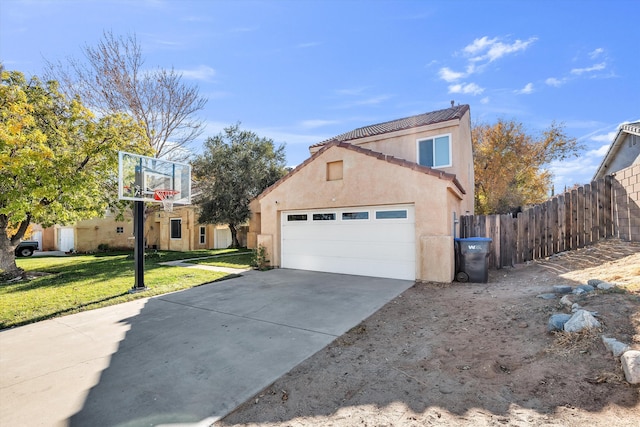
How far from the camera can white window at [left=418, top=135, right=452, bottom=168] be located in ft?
37.1

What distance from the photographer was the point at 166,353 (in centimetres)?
442

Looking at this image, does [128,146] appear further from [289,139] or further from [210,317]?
[289,139]

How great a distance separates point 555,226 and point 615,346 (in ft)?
26.2

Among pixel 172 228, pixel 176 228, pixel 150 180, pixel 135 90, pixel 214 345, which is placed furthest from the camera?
pixel 172 228

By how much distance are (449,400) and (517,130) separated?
94.9 ft

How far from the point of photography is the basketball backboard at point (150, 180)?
353 inches

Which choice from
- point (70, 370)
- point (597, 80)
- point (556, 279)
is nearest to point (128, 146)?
A: point (70, 370)

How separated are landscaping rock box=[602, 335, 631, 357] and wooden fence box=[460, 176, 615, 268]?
6.98 metres

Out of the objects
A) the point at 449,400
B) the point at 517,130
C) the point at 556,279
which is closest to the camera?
the point at 449,400

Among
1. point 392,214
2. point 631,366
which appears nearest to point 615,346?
point 631,366

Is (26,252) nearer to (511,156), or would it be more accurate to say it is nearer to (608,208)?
(608,208)

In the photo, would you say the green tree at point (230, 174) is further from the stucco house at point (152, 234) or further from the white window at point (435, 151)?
the white window at point (435, 151)

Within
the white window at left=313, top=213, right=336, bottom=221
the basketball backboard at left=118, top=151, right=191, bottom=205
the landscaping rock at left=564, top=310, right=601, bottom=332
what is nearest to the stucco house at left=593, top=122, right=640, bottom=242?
the landscaping rock at left=564, top=310, right=601, bottom=332

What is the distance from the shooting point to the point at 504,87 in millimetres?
14062
